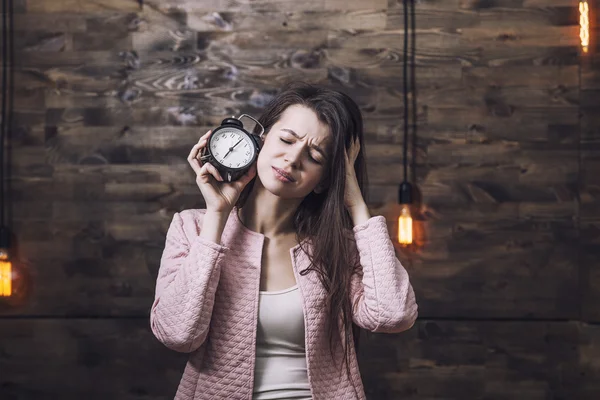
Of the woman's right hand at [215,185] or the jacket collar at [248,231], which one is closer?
the woman's right hand at [215,185]

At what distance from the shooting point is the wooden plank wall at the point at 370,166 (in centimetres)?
295

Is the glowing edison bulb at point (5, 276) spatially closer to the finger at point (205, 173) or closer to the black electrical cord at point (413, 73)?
the finger at point (205, 173)

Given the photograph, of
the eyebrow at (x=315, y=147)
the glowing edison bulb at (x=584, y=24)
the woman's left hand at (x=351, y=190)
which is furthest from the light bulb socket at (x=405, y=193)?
the eyebrow at (x=315, y=147)

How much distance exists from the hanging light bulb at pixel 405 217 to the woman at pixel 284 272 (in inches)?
38.5

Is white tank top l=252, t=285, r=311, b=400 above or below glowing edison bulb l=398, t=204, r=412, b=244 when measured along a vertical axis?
below

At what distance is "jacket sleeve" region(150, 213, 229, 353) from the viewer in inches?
63.8

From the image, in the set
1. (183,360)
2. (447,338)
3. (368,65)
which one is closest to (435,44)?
(368,65)

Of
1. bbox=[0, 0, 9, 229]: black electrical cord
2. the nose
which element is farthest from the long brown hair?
bbox=[0, 0, 9, 229]: black electrical cord

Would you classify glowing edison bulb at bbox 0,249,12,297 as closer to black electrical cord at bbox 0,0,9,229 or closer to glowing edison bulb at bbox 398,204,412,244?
black electrical cord at bbox 0,0,9,229

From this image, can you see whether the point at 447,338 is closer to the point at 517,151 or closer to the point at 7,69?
the point at 517,151

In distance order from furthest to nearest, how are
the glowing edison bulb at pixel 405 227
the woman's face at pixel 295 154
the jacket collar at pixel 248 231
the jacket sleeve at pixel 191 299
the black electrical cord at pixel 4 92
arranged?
the black electrical cord at pixel 4 92
the glowing edison bulb at pixel 405 227
the jacket collar at pixel 248 231
the woman's face at pixel 295 154
the jacket sleeve at pixel 191 299

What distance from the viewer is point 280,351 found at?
175 cm

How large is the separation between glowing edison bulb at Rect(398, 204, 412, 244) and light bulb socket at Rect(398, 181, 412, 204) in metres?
0.03

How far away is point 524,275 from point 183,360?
4.87 feet
